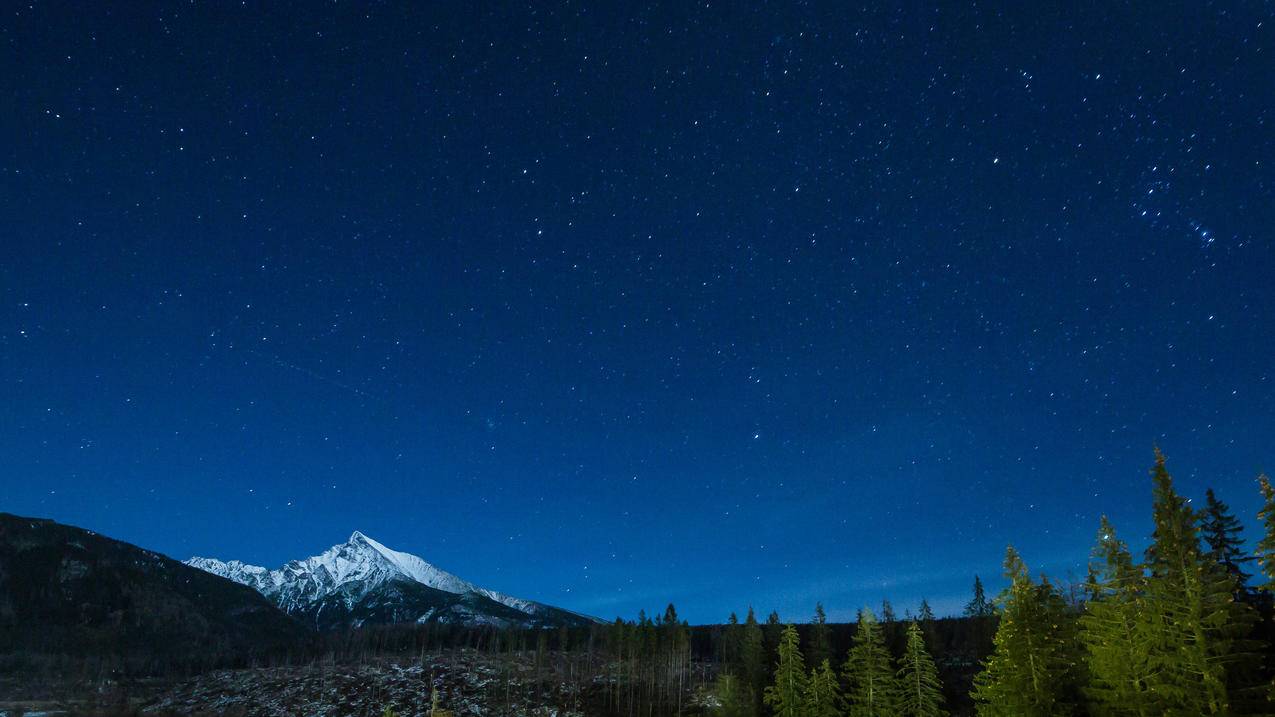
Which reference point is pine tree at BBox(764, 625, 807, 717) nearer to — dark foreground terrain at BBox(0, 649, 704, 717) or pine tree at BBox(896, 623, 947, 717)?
pine tree at BBox(896, 623, 947, 717)

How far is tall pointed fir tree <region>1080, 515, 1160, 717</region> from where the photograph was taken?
23609 mm

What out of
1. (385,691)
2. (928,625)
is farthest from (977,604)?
(385,691)

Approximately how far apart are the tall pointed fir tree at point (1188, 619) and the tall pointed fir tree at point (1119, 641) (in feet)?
1.99

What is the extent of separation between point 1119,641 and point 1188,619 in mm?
5355

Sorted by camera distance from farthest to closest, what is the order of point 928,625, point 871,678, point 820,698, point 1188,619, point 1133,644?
point 928,625, point 820,698, point 871,678, point 1133,644, point 1188,619

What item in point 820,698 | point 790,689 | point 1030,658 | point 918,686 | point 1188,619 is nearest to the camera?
point 1188,619

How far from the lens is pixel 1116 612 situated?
27391mm

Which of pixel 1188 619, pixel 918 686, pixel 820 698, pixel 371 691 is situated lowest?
pixel 371 691

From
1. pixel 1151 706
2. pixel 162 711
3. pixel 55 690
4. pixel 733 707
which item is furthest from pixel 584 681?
pixel 55 690

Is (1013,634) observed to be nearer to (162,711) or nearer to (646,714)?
(646,714)

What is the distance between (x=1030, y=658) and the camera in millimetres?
28422

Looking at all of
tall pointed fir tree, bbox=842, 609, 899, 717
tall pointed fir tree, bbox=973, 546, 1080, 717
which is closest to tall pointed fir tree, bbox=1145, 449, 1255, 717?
tall pointed fir tree, bbox=973, 546, 1080, 717

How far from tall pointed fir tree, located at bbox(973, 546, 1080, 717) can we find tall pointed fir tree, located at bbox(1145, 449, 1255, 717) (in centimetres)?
525

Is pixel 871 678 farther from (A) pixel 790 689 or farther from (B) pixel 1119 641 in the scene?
(B) pixel 1119 641
